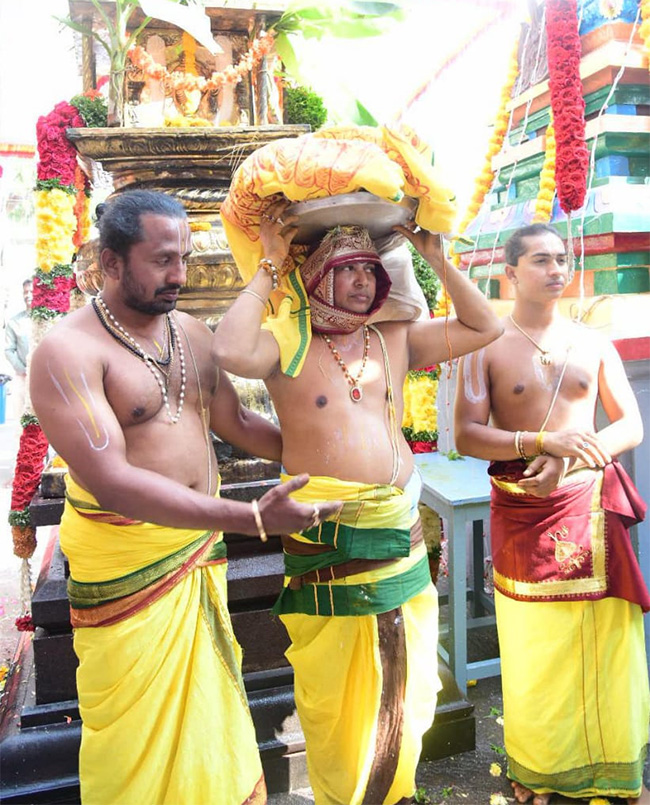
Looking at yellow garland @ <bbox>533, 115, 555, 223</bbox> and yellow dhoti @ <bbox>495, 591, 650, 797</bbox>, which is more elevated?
yellow garland @ <bbox>533, 115, 555, 223</bbox>

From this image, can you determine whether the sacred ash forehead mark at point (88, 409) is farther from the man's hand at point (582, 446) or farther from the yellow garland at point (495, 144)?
the yellow garland at point (495, 144)

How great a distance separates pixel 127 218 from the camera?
1881 millimetres

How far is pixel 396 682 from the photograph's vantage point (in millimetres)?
2234

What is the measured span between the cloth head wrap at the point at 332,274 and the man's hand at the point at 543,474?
86 centimetres

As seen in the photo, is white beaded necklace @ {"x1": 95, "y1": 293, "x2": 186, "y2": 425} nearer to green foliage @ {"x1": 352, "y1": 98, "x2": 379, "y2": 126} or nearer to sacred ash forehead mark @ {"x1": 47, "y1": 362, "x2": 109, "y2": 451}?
sacred ash forehead mark @ {"x1": 47, "y1": 362, "x2": 109, "y2": 451}

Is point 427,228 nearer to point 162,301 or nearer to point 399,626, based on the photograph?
point 162,301

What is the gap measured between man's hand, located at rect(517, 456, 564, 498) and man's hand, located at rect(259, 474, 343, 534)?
119cm

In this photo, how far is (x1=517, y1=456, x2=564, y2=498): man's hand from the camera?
2.55 meters

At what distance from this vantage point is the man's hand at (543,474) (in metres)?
2.55

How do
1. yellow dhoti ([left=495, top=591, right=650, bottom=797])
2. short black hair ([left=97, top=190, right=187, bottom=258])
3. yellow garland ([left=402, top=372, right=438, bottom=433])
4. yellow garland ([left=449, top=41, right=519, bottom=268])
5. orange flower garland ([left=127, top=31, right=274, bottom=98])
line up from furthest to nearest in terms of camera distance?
yellow garland ([left=449, top=41, right=519, bottom=268]) < yellow garland ([left=402, top=372, right=438, bottom=433]) < orange flower garland ([left=127, top=31, right=274, bottom=98]) < yellow dhoti ([left=495, top=591, right=650, bottom=797]) < short black hair ([left=97, top=190, right=187, bottom=258])

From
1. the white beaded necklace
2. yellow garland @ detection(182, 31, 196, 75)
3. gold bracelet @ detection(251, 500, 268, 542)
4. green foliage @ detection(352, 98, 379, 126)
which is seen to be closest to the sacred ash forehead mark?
the white beaded necklace

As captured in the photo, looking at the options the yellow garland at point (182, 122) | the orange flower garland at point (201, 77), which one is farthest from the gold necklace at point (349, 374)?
the orange flower garland at point (201, 77)

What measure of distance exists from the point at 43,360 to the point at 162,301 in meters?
0.36

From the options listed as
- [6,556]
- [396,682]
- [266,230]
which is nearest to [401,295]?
[266,230]
